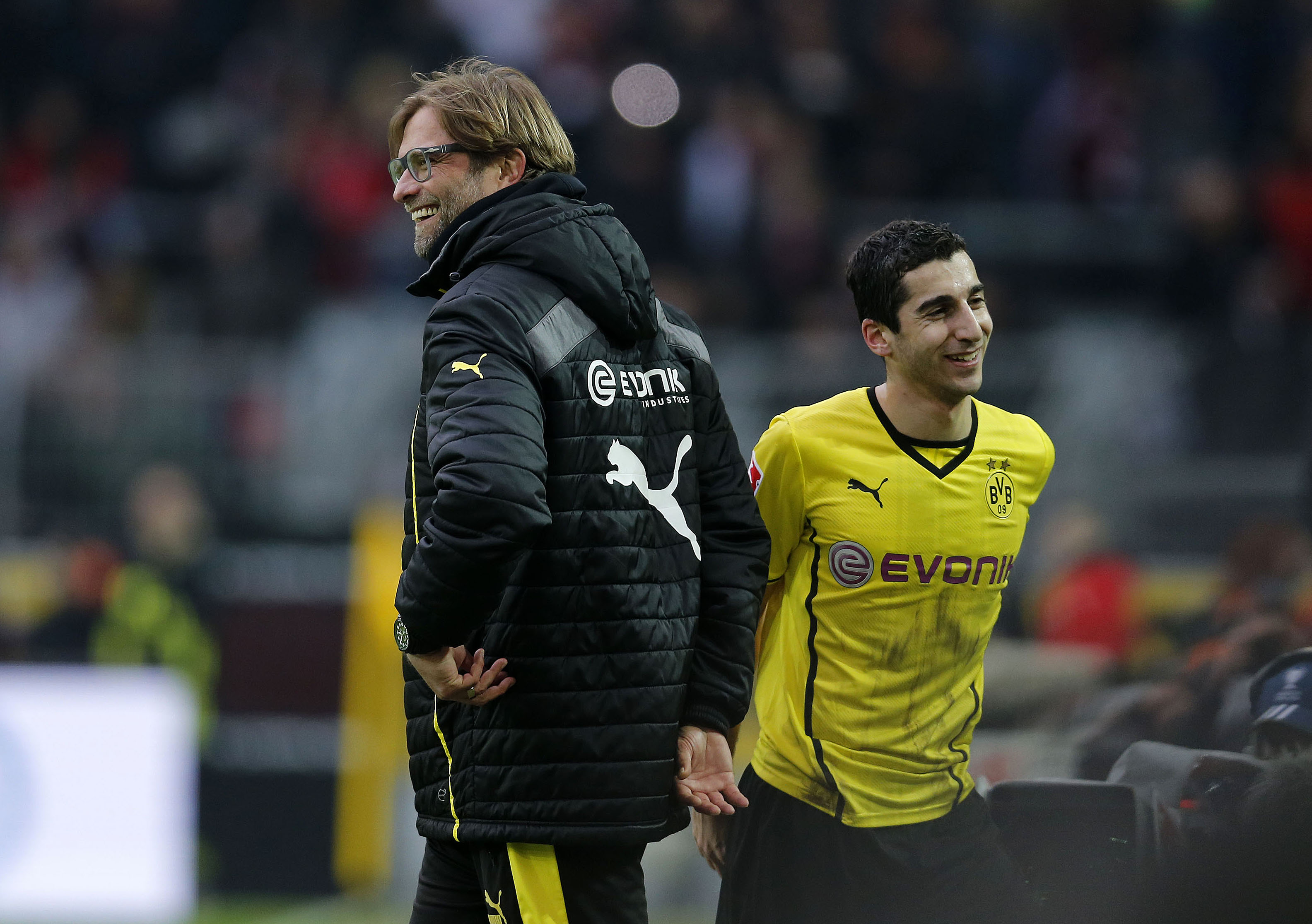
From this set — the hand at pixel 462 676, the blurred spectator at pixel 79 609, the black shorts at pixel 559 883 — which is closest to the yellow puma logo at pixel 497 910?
the black shorts at pixel 559 883

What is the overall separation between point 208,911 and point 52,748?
112cm

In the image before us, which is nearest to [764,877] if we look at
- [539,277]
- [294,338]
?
[539,277]

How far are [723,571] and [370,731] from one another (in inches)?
219

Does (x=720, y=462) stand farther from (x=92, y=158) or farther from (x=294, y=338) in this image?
(x=92, y=158)

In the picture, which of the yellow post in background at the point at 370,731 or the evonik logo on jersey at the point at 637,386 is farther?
the yellow post in background at the point at 370,731

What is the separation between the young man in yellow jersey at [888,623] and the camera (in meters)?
3.23

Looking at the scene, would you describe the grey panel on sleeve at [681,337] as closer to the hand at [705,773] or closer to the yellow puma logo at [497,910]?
the hand at [705,773]

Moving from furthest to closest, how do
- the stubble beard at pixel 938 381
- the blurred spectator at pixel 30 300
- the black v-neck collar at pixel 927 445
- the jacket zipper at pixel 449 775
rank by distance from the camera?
1. the blurred spectator at pixel 30 300
2. the black v-neck collar at pixel 927 445
3. the stubble beard at pixel 938 381
4. the jacket zipper at pixel 449 775

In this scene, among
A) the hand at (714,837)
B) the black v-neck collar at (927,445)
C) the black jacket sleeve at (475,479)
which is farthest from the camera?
the hand at (714,837)

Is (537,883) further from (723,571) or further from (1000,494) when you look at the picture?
(1000,494)

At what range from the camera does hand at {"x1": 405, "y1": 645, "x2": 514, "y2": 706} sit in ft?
8.71

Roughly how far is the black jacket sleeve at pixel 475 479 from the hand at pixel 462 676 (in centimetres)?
4

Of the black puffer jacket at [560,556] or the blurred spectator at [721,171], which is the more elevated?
the blurred spectator at [721,171]

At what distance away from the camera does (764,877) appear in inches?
131
